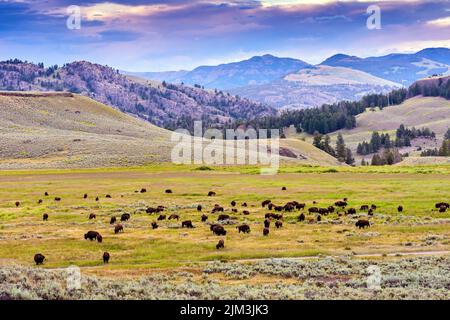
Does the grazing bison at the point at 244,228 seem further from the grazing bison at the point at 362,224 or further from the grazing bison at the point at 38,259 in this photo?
the grazing bison at the point at 38,259

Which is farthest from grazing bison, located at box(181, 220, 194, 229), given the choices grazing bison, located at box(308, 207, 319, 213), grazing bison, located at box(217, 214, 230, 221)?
grazing bison, located at box(308, 207, 319, 213)

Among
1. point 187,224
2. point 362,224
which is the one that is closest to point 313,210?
point 362,224

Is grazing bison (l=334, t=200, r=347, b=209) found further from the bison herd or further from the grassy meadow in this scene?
the grassy meadow

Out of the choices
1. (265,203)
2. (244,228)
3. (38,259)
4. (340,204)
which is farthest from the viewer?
(265,203)

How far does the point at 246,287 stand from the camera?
28000 millimetres

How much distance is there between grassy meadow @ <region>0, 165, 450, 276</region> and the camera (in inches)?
1598

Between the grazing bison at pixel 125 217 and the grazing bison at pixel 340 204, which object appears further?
the grazing bison at pixel 340 204

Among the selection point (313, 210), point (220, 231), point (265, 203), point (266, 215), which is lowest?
point (220, 231)

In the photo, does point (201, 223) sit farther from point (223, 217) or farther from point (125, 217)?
point (125, 217)

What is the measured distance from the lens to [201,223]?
54812mm

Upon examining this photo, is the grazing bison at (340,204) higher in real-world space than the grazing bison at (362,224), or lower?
higher

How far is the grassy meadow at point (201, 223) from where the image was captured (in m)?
40.6

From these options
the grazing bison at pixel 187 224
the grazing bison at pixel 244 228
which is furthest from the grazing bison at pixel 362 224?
the grazing bison at pixel 187 224
